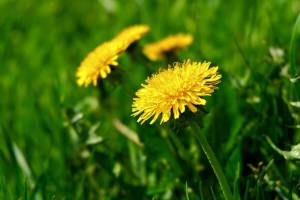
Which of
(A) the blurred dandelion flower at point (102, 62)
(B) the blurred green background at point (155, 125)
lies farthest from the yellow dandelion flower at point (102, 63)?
(B) the blurred green background at point (155, 125)

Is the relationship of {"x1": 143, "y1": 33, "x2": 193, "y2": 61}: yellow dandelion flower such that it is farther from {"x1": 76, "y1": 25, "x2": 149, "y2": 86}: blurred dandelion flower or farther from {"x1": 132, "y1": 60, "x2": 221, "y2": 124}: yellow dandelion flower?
{"x1": 132, "y1": 60, "x2": 221, "y2": 124}: yellow dandelion flower

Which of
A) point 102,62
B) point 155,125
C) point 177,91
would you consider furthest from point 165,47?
point 177,91

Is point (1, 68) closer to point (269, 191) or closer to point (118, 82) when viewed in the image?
point (118, 82)

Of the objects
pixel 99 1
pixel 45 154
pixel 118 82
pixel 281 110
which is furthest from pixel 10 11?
pixel 281 110

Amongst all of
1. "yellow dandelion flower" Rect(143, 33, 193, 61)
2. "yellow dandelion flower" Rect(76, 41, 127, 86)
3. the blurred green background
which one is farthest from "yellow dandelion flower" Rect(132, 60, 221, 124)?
"yellow dandelion flower" Rect(143, 33, 193, 61)

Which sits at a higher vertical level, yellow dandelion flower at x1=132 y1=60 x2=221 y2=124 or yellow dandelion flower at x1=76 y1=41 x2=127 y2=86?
yellow dandelion flower at x1=76 y1=41 x2=127 y2=86

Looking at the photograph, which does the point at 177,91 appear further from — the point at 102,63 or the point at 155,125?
the point at 155,125
